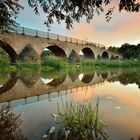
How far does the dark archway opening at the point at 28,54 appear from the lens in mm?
A: 34294

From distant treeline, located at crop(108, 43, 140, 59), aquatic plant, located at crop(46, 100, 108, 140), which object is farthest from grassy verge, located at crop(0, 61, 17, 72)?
distant treeline, located at crop(108, 43, 140, 59)

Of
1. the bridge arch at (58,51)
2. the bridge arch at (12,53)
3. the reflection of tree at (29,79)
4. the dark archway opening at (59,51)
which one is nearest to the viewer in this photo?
the reflection of tree at (29,79)

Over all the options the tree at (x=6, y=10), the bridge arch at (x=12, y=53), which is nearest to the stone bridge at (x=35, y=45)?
the bridge arch at (x=12, y=53)

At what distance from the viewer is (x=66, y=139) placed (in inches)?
234

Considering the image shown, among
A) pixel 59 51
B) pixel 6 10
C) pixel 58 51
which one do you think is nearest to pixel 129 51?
pixel 58 51

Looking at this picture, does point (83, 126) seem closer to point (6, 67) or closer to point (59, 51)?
point (6, 67)

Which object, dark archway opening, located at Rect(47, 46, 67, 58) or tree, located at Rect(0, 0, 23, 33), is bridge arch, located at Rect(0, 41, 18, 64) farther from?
tree, located at Rect(0, 0, 23, 33)

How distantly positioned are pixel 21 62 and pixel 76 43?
21.4 metres

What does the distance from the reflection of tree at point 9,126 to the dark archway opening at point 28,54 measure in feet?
85.4

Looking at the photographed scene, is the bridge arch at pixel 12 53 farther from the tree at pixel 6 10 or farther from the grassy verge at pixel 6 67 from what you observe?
the tree at pixel 6 10

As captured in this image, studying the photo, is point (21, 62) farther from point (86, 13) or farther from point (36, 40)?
point (86, 13)

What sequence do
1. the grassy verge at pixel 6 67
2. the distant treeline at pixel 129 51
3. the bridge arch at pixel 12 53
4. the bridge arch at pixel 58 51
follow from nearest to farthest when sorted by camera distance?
1. the grassy verge at pixel 6 67
2. the bridge arch at pixel 12 53
3. the bridge arch at pixel 58 51
4. the distant treeline at pixel 129 51

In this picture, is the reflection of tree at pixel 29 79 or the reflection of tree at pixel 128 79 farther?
the reflection of tree at pixel 128 79

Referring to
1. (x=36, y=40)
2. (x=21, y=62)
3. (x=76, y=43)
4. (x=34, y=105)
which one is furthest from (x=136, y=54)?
(x=34, y=105)
